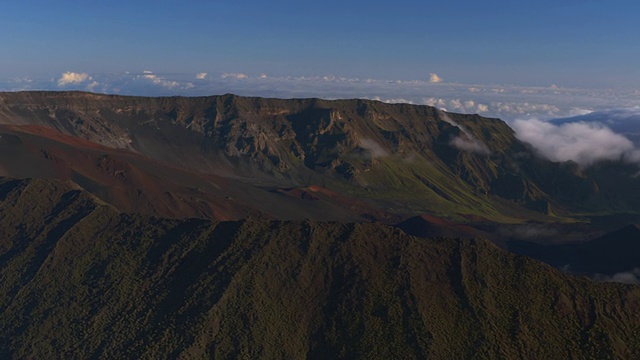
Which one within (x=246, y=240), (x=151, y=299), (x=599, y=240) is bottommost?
(x=599, y=240)

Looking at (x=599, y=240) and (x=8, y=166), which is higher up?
(x=8, y=166)

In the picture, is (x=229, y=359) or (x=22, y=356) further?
(x=22, y=356)

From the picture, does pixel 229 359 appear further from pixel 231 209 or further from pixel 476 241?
pixel 231 209

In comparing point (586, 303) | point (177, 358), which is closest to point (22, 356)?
point (177, 358)

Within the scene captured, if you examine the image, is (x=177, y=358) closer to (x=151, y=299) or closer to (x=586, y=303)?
(x=151, y=299)

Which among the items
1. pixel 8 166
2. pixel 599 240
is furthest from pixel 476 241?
pixel 8 166

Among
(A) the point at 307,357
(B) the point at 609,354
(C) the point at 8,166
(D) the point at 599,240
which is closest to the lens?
(B) the point at 609,354

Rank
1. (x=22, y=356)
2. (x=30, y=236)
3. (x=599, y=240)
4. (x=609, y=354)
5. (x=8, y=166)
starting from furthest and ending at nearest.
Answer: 1. (x=8, y=166)
2. (x=599, y=240)
3. (x=30, y=236)
4. (x=22, y=356)
5. (x=609, y=354)
